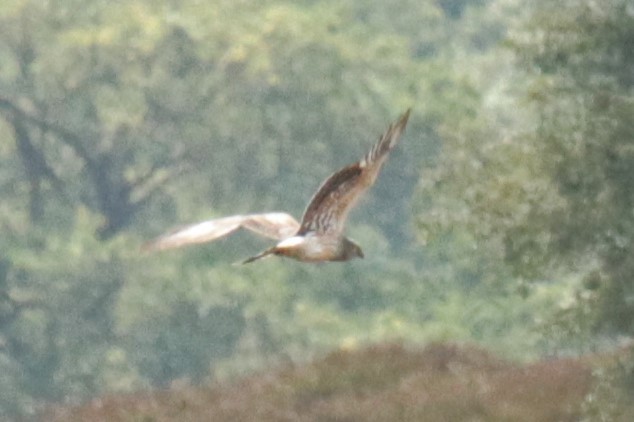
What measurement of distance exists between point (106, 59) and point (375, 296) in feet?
24.3

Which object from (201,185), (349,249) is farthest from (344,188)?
(201,185)

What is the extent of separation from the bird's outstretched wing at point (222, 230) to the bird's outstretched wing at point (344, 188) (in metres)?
0.34

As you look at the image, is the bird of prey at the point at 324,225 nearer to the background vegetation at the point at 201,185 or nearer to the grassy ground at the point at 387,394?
the grassy ground at the point at 387,394

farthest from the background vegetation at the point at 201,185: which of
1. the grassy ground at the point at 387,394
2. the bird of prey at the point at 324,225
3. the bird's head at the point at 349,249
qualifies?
the bird of prey at the point at 324,225

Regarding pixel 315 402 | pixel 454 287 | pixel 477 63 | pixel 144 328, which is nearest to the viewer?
pixel 315 402

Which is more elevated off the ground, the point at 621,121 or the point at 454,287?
the point at 621,121

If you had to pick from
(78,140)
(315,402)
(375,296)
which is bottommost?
(375,296)

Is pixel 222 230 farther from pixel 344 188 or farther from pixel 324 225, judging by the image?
pixel 344 188

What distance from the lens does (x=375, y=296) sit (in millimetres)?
41344

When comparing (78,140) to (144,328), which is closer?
(144,328)

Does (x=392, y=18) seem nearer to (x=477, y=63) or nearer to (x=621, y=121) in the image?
(x=477, y=63)

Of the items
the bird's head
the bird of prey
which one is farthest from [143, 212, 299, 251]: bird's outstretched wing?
the bird's head

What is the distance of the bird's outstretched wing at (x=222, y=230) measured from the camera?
951 centimetres

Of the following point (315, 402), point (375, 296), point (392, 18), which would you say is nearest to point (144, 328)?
point (375, 296)
